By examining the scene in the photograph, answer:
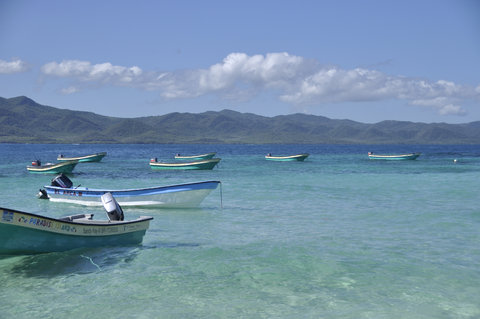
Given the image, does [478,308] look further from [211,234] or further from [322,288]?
[211,234]

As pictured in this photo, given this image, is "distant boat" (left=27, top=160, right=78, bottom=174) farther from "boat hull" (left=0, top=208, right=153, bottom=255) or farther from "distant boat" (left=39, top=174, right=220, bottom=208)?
"boat hull" (left=0, top=208, right=153, bottom=255)

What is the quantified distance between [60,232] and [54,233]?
0.51 ft

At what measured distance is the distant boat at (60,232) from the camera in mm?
11180

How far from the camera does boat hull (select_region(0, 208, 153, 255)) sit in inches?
439

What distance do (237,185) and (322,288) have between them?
24.4 metres

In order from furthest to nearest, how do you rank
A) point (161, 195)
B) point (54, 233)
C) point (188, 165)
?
point (188, 165) < point (161, 195) < point (54, 233)

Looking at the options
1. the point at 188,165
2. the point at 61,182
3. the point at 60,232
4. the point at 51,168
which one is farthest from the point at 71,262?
the point at 188,165

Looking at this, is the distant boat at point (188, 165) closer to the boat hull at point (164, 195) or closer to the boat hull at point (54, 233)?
the boat hull at point (164, 195)

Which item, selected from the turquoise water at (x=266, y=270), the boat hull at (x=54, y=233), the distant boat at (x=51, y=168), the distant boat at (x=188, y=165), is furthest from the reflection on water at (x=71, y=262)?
the distant boat at (x=188, y=165)

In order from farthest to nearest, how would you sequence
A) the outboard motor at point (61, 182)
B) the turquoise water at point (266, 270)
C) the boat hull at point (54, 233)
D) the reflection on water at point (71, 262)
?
1. the outboard motor at point (61, 182)
2. the reflection on water at point (71, 262)
3. the boat hull at point (54, 233)
4. the turquoise water at point (266, 270)

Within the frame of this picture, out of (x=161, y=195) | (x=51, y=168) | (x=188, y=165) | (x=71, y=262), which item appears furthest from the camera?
(x=188, y=165)

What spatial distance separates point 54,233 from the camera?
12008 millimetres

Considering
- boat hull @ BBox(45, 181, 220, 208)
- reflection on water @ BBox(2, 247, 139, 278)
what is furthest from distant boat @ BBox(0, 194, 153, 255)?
boat hull @ BBox(45, 181, 220, 208)

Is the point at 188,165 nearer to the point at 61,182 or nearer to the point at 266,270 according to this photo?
the point at 61,182
